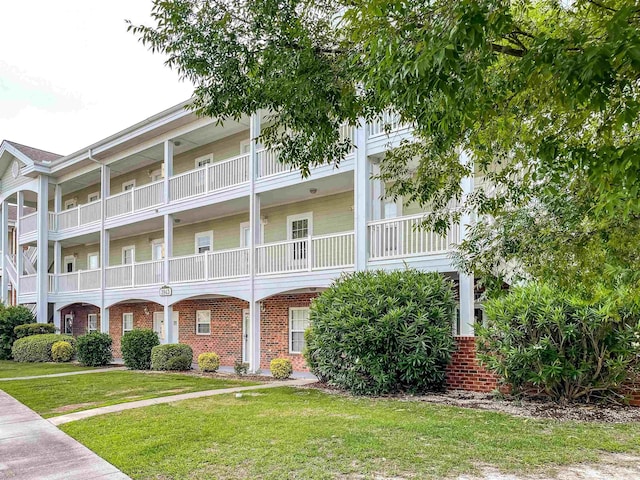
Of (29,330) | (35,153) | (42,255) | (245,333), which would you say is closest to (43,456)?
(245,333)

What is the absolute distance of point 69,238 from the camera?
24984mm

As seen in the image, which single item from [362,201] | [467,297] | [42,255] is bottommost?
[467,297]

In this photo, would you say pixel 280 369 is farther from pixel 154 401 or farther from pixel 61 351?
pixel 61 351

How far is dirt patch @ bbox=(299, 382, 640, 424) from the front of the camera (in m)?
8.50

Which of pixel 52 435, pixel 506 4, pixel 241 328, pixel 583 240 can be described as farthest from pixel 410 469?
pixel 241 328

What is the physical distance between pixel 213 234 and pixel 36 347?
27.2 feet

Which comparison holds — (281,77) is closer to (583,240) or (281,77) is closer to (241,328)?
(583,240)

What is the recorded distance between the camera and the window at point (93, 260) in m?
26.7

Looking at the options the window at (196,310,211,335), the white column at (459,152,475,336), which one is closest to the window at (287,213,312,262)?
the window at (196,310,211,335)

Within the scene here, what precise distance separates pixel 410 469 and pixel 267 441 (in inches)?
83.7

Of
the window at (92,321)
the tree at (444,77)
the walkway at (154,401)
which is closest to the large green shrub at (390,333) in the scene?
the walkway at (154,401)

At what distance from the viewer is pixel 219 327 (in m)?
19.8

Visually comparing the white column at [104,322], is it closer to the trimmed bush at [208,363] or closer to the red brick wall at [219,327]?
the red brick wall at [219,327]

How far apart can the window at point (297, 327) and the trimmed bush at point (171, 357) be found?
328 cm
